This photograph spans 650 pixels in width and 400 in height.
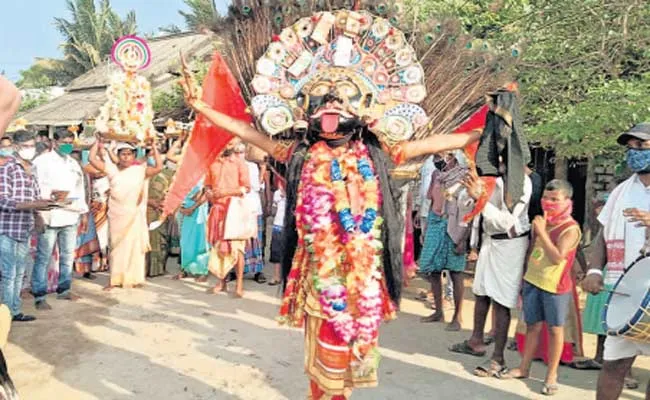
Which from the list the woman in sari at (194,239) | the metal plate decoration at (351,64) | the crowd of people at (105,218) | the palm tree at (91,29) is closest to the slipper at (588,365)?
the metal plate decoration at (351,64)

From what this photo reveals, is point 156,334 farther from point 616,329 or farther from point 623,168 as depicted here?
point 623,168

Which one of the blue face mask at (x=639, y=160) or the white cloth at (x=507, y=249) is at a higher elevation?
the blue face mask at (x=639, y=160)

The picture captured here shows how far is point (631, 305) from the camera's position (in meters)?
3.20

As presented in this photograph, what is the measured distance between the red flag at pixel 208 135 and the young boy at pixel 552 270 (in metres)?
2.38

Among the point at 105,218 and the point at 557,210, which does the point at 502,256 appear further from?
the point at 105,218

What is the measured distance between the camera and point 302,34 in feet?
12.6

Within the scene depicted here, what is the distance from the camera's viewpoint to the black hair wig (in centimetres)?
356

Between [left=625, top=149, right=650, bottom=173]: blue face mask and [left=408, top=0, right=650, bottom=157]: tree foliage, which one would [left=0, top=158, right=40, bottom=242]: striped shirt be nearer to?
[left=408, top=0, right=650, bottom=157]: tree foliage

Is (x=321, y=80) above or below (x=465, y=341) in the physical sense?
above

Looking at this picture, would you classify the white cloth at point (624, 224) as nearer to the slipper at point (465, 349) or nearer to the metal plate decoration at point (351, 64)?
the metal plate decoration at point (351, 64)

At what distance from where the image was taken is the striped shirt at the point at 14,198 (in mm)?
5656

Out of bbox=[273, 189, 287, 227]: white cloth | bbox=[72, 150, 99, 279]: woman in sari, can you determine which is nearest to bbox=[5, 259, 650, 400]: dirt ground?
bbox=[273, 189, 287, 227]: white cloth

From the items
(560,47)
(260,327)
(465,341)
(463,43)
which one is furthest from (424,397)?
(560,47)

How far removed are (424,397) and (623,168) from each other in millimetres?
3257
